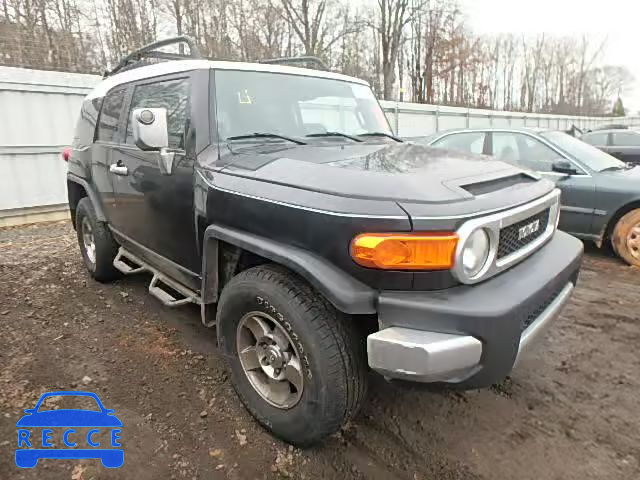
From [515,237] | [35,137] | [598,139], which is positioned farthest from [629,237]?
[35,137]

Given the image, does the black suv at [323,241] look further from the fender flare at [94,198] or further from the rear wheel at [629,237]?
the rear wheel at [629,237]

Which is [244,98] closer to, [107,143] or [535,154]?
[107,143]

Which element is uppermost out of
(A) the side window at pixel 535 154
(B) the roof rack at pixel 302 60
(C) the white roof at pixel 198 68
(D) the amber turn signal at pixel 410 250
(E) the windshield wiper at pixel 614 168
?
(B) the roof rack at pixel 302 60

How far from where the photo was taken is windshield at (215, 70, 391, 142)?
2.79 meters

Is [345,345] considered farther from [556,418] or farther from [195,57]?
[195,57]

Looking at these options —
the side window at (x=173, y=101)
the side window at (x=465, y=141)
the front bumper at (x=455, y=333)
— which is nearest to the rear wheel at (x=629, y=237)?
the side window at (x=465, y=141)

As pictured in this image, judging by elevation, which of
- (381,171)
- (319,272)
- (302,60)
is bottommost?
(319,272)

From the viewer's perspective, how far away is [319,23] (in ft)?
92.4

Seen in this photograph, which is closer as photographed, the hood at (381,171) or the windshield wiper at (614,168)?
the hood at (381,171)

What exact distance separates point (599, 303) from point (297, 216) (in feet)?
11.5

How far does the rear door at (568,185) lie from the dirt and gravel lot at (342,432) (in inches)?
65.0

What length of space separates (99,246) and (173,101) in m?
2.00

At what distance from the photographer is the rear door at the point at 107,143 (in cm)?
376

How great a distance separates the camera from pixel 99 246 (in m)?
4.34
